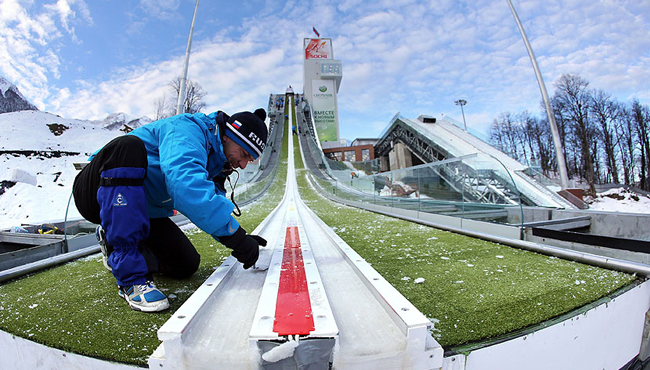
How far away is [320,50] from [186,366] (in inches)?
2445

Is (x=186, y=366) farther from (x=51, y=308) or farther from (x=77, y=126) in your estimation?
(x=77, y=126)

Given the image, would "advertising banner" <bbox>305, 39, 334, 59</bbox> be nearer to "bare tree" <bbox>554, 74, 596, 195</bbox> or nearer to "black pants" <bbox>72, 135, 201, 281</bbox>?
"bare tree" <bbox>554, 74, 596, 195</bbox>

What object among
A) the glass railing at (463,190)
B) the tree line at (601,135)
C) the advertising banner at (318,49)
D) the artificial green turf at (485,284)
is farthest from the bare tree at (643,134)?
the advertising banner at (318,49)

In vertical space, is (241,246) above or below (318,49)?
below

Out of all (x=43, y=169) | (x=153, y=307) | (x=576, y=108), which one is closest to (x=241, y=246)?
(x=153, y=307)

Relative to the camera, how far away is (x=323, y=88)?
52781 mm

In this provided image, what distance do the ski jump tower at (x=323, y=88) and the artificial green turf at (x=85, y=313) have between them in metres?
48.5

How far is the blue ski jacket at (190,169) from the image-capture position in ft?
4.11

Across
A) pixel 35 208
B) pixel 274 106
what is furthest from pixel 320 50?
pixel 35 208

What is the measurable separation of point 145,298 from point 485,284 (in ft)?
5.73

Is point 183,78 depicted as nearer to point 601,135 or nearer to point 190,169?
point 190,169

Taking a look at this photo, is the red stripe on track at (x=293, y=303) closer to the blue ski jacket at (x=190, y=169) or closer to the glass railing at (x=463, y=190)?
the blue ski jacket at (x=190, y=169)

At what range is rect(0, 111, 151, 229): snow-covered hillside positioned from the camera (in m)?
9.73

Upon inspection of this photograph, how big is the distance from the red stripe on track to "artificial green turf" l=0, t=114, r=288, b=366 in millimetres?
449
